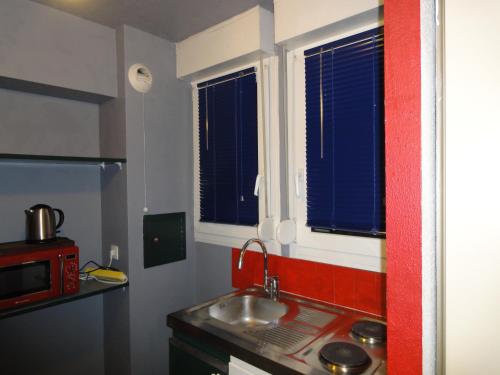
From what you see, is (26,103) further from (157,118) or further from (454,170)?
(454,170)

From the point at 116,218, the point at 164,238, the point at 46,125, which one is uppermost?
the point at 46,125

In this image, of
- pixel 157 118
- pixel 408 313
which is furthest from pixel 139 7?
pixel 408 313

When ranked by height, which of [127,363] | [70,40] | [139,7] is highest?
[139,7]

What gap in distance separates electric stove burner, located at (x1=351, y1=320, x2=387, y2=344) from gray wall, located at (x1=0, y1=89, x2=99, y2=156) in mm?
1900

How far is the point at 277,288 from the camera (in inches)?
69.7

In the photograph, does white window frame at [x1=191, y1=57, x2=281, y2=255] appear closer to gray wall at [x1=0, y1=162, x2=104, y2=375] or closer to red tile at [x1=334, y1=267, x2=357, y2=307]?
red tile at [x1=334, y1=267, x2=357, y2=307]

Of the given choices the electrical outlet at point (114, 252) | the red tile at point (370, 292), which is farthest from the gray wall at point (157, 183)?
the red tile at point (370, 292)

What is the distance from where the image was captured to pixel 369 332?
4.38 ft

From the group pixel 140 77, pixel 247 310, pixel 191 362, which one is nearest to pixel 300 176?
pixel 247 310

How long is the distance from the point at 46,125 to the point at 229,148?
114cm

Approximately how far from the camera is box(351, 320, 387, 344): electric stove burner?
51.0 inches

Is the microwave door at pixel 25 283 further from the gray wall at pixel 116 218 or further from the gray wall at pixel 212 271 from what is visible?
the gray wall at pixel 212 271

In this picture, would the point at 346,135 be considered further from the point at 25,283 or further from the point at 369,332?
the point at 25,283

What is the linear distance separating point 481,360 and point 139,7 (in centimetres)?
205
